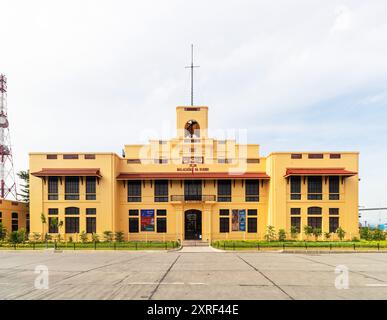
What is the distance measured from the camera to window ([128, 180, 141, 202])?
42.4m

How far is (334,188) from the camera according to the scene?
132 ft

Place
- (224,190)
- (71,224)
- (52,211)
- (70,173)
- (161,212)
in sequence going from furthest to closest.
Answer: (224,190), (161,212), (52,211), (71,224), (70,173)

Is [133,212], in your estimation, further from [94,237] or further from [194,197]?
[194,197]

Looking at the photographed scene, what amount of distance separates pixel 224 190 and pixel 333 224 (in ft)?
44.4

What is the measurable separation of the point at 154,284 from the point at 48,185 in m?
31.3

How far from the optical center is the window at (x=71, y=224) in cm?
4012

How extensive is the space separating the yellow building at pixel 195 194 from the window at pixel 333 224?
119 millimetres

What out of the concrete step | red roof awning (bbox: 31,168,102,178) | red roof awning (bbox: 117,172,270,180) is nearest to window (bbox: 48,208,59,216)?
red roof awning (bbox: 31,168,102,178)

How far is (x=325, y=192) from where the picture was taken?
40094mm

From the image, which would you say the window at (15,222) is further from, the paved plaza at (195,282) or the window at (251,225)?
the window at (251,225)

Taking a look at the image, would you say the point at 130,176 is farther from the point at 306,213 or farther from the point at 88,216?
the point at 306,213

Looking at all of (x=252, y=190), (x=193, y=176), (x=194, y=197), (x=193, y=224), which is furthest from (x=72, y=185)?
(x=252, y=190)
